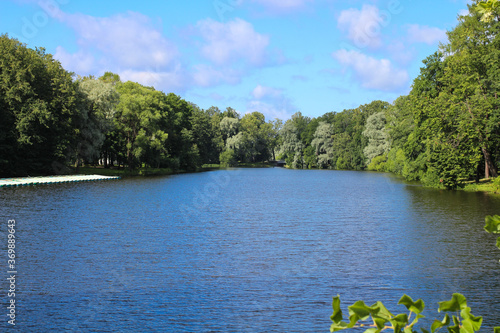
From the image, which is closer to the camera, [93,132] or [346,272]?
[346,272]

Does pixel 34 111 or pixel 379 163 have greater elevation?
pixel 34 111

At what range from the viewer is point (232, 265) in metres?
16.1

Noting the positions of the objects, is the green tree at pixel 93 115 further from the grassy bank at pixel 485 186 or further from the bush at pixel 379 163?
the bush at pixel 379 163

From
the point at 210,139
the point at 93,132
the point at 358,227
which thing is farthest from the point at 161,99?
the point at 358,227

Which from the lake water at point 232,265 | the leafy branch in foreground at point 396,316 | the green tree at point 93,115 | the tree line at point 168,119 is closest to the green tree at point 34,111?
the tree line at point 168,119

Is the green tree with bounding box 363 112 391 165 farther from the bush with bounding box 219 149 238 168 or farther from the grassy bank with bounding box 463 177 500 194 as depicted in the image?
the grassy bank with bounding box 463 177 500 194

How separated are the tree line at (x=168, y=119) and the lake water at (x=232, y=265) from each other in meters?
12.4

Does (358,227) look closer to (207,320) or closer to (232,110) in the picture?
(207,320)

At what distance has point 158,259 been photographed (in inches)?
663

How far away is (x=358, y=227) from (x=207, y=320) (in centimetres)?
1508

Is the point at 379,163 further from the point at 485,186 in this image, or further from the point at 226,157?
the point at 485,186

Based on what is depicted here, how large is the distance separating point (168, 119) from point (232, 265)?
248 ft

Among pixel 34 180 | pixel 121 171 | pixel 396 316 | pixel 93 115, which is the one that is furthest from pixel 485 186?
pixel 121 171

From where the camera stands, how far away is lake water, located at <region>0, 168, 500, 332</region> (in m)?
11.3
